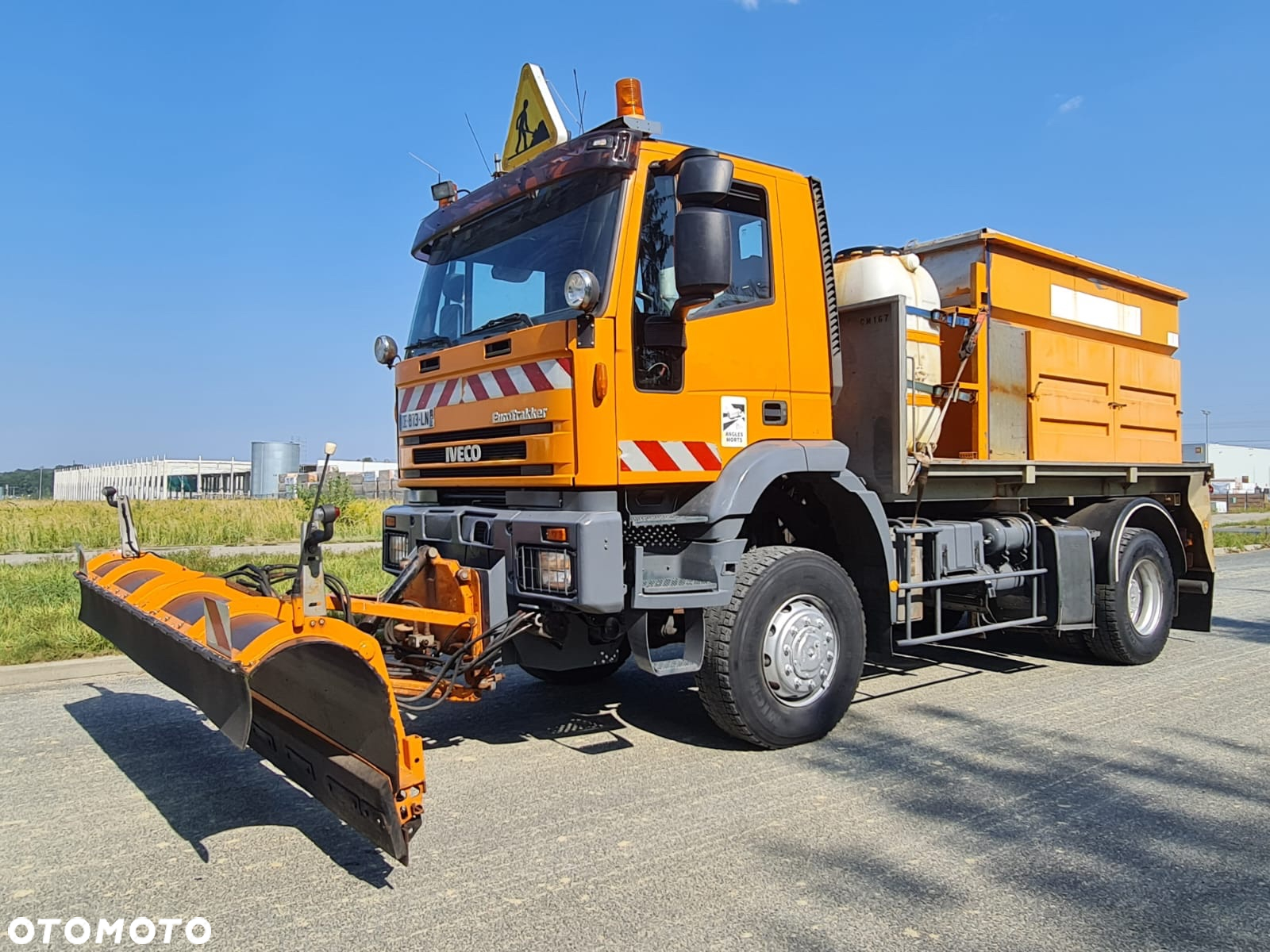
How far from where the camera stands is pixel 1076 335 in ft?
24.6

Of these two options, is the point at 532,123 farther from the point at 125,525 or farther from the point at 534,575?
the point at 125,525

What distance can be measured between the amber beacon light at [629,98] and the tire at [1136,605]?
5.17 m

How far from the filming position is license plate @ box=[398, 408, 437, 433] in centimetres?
557

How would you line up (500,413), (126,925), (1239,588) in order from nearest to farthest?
(126,925) → (500,413) → (1239,588)

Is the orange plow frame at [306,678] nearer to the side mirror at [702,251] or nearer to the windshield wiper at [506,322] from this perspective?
the windshield wiper at [506,322]

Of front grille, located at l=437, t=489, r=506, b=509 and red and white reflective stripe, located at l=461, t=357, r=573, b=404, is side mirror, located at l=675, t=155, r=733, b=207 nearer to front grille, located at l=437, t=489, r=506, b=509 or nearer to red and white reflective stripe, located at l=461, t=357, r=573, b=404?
red and white reflective stripe, located at l=461, t=357, r=573, b=404

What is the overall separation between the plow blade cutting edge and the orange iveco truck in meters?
0.02

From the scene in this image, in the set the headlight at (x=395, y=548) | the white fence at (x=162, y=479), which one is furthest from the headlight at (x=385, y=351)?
the white fence at (x=162, y=479)

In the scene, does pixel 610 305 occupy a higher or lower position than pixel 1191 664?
higher

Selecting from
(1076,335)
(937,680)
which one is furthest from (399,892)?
(1076,335)

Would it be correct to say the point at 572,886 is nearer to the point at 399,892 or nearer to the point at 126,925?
the point at 399,892

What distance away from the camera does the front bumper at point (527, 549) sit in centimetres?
441

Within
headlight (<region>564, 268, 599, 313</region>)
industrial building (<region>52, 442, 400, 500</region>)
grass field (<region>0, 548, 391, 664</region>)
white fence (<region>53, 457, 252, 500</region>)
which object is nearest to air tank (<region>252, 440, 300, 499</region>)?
industrial building (<region>52, 442, 400, 500</region>)

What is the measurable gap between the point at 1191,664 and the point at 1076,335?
2.79 m
